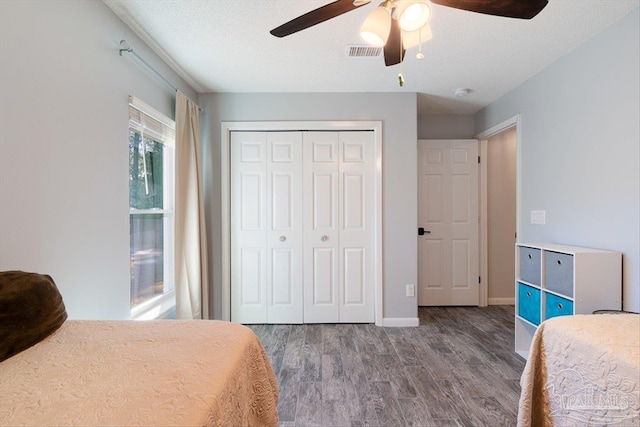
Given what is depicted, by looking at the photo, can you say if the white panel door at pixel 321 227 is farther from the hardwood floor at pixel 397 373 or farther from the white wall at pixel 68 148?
the white wall at pixel 68 148

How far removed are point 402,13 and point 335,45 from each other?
1.12 metres

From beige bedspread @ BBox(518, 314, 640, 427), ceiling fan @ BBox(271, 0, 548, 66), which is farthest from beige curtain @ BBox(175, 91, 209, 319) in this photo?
beige bedspread @ BBox(518, 314, 640, 427)

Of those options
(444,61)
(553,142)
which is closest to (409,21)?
(444,61)

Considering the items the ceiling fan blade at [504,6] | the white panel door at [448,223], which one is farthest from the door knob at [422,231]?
the ceiling fan blade at [504,6]

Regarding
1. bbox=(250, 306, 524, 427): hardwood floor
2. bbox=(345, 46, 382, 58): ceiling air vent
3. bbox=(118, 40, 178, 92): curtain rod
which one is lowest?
bbox=(250, 306, 524, 427): hardwood floor

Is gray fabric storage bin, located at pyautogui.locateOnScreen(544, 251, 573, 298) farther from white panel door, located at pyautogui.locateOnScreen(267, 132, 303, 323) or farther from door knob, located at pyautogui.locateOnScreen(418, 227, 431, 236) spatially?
white panel door, located at pyautogui.locateOnScreen(267, 132, 303, 323)

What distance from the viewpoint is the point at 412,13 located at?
44.3 inches

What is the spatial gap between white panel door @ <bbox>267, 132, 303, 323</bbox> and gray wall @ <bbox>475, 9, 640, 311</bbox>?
2.21m

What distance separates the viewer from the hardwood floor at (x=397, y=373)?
1.71 meters

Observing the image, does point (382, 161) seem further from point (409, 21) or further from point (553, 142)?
point (409, 21)

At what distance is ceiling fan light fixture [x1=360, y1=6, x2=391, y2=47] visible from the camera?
119cm

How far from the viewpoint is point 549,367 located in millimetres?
1213

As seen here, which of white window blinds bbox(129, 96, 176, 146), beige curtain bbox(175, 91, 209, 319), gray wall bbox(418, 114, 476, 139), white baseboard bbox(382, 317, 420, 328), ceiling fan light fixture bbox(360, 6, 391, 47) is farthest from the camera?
gray wall bbox(418, 114, 476, 139)

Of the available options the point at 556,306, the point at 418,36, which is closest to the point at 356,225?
the point at 556,306
